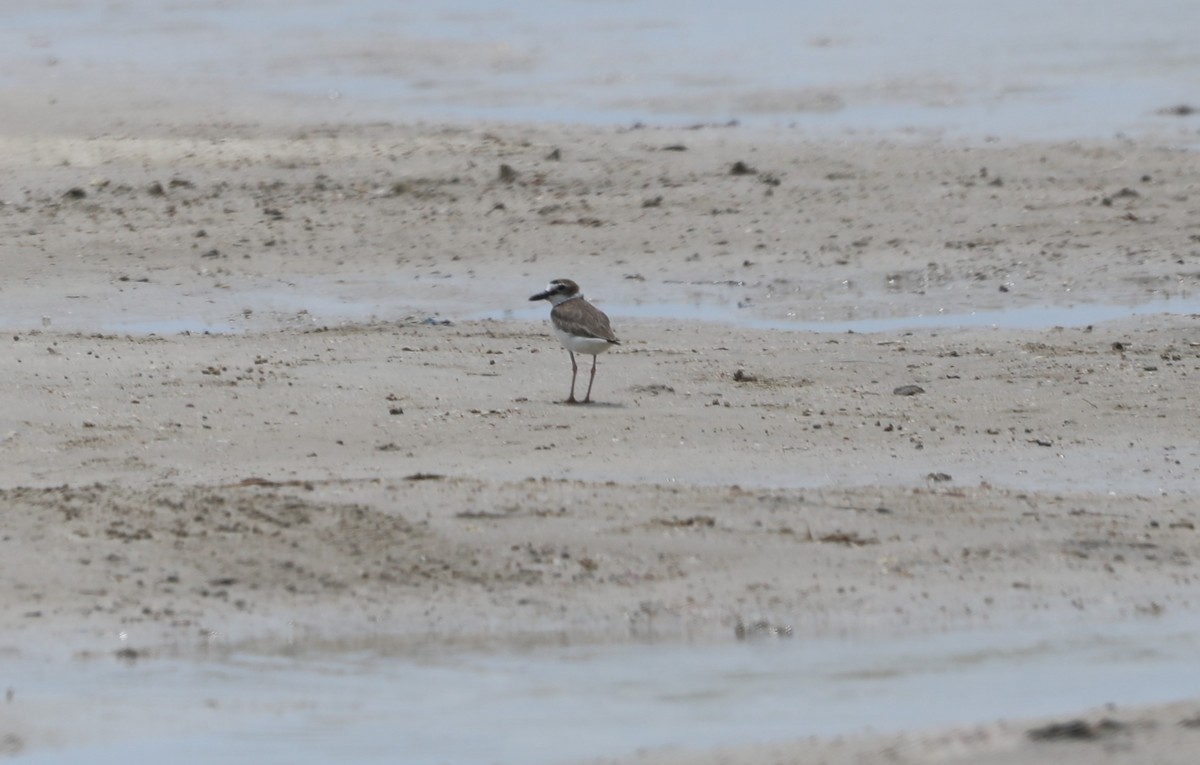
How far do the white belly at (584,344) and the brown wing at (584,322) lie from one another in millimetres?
21

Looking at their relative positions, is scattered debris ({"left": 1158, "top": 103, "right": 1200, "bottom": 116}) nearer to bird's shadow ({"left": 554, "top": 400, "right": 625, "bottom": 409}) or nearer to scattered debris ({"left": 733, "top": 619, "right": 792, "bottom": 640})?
bird's shadow ({"left": 554, "top": 400, "right": 625, "bottom": 409})

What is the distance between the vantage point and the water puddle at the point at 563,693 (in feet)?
17.7

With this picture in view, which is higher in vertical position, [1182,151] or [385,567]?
[1182,151]

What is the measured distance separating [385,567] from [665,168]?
9384mm

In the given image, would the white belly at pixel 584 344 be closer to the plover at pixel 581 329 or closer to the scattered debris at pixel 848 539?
the plover at pixel 581 329

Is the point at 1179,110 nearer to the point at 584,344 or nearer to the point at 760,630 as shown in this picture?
the point at 584,344

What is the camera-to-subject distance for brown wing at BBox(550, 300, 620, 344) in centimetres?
1031

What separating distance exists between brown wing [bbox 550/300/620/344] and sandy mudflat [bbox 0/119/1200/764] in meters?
0.29

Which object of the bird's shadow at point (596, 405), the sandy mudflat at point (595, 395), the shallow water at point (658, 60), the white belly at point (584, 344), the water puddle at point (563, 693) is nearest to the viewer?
the water puddle at point (563, 693)

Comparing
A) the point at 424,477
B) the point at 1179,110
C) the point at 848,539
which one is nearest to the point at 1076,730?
the point at 848,539

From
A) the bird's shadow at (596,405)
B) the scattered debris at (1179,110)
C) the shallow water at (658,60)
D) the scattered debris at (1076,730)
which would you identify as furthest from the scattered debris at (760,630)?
the scattered debris at (1179,110)

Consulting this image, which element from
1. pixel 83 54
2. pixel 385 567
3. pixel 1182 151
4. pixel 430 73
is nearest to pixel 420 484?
pixel 385 567

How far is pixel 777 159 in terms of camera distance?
1619 cm

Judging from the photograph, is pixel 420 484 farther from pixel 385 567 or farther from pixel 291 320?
pixel 291 320
